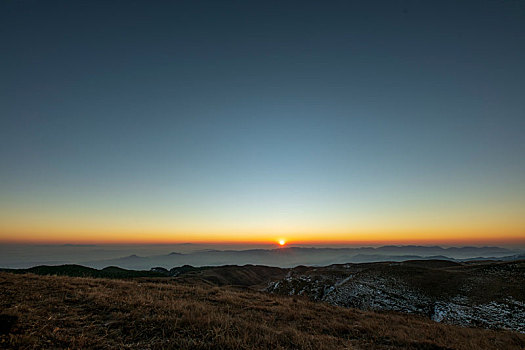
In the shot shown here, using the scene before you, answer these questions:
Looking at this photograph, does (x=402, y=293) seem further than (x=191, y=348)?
Yes

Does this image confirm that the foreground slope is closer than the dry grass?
No

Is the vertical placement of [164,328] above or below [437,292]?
above

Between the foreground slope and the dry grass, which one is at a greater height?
the dry grass

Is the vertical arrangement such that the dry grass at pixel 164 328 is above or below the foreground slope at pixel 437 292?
above

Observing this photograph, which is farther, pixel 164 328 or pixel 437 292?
pixel 437 292

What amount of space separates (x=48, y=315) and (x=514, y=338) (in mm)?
22387

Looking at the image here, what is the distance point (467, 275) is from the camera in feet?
103

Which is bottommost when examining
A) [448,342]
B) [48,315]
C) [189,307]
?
[448,342]

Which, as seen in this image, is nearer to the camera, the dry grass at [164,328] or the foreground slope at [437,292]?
the dry grass at [164,328]

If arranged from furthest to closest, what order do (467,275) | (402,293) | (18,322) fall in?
(467,275), (402,293), (18,322)

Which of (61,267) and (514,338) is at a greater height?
(514,338)

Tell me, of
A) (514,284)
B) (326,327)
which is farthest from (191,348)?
(514,284)

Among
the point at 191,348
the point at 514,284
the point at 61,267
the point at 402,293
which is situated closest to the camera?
the point at 191,348

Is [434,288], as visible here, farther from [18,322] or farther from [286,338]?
[18,322]
